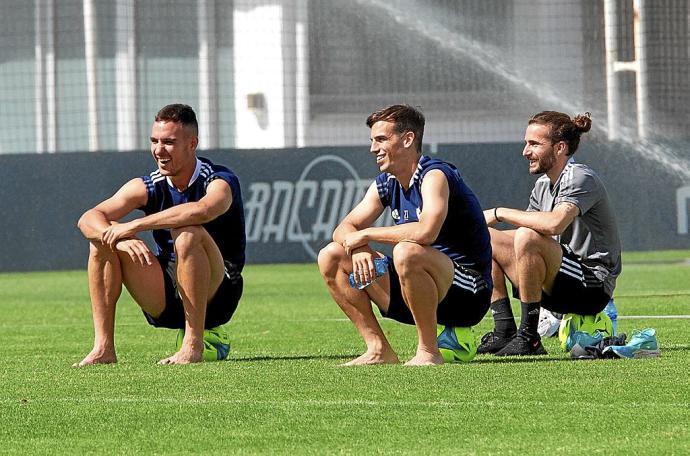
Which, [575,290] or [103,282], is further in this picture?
[575,290]

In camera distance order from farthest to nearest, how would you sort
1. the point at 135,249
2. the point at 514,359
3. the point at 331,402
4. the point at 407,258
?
the point at 514,359
the point at 135,249
the point at 407,258
the point at 331,402

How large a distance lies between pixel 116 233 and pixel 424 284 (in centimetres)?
148

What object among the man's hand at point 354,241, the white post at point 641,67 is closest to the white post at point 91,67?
the white post at point 641,67

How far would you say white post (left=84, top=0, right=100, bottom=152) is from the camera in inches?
912

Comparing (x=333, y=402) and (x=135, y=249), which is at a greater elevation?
(x=135, y=249)

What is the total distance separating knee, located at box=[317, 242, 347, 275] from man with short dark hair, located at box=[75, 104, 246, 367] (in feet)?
1.89

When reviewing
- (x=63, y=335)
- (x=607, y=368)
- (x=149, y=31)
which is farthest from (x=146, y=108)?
(x=607, y=368)

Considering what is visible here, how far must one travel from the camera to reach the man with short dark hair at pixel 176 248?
7363mm

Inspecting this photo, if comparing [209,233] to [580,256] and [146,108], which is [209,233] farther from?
[146,108]

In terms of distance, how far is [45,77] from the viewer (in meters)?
25.2

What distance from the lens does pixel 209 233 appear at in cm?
779

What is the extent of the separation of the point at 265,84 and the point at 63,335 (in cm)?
1494

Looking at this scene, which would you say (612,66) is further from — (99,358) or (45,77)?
(99,358)

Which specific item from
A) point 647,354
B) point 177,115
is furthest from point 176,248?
point 647,354
